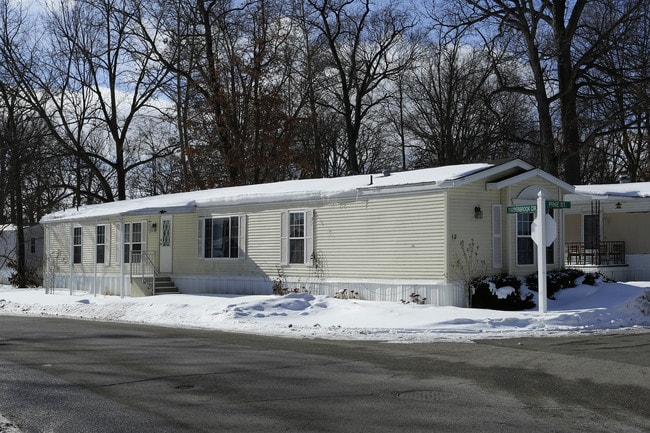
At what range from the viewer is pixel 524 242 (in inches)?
823

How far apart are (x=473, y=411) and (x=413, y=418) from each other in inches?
30.5

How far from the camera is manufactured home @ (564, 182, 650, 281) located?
27641 millimetres

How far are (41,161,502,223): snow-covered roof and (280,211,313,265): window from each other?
56cm

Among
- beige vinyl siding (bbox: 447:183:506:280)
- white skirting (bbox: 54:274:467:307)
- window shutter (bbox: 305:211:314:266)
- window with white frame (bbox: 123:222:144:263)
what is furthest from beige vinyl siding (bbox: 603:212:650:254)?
window with white frame (bbox: 123:222:144:263)

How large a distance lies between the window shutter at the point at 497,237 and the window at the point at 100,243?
50.4ft

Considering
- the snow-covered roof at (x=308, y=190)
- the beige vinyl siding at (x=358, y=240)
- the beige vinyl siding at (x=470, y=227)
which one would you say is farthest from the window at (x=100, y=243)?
the beige vinyl siding at (x=470, y=227)

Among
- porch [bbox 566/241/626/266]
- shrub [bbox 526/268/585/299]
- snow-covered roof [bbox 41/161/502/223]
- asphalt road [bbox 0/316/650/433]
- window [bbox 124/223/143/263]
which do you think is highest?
snow-covered roof [bbox 41/161/502/223]

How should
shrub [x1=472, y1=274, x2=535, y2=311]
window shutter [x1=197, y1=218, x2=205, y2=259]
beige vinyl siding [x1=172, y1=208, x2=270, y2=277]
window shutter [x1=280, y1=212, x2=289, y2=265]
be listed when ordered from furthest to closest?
window shutter [x1=197, y1=218, x2=205, y2=259], beige vinyl siding [x1=172, y1=208, x2=270, y2=277], window shutter [x1=280, y1=212, x2=289, y2=265], shrub [x1=472, y1=274, x2=535, y2=311]

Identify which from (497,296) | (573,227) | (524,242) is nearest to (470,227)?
(497,296)

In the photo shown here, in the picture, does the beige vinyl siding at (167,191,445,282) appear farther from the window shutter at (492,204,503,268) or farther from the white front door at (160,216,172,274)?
the white front door at (160,216,172,274)

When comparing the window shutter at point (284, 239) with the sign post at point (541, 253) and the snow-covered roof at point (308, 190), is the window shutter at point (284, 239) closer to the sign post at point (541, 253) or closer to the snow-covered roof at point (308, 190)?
the snow-covered roof at point (308, 190)

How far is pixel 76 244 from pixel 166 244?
18.3ft

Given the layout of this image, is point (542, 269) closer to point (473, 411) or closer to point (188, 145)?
point (473, 411)

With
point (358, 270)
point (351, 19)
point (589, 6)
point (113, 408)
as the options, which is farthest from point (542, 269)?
point (351, 19)
